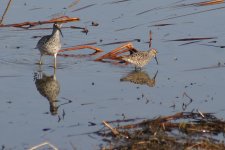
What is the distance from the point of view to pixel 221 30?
14461 mm

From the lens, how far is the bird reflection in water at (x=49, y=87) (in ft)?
34.1

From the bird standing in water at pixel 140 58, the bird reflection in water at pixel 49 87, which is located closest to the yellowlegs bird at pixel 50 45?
the bird reflection in water at pixel 49 87

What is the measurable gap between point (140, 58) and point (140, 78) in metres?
0.38

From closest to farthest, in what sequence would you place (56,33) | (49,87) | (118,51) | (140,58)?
(49,87) < (140,58) < (118,51) < (56,33)

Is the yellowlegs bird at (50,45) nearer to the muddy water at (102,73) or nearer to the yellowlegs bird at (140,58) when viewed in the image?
the muddy water at (102,73)

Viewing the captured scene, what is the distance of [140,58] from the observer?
12133 mm

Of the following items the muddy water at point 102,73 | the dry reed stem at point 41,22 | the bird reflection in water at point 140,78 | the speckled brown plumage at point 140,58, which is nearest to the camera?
the muddy water at point 102,73

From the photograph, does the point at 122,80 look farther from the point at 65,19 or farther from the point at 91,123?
the point at 65,19

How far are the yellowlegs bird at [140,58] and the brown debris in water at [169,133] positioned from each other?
116 inches

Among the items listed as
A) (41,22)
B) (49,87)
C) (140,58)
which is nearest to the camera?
(49,87)

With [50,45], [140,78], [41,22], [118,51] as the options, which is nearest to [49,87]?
[140,78]

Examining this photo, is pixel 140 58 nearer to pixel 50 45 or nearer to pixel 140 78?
pixel 140 78

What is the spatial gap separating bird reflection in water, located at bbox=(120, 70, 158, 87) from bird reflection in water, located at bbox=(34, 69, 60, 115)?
1030mm

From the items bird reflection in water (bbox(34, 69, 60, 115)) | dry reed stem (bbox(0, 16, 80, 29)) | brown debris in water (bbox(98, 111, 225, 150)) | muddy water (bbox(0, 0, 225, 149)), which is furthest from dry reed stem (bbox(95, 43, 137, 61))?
brown debris in water (bbox(98, 111, 225, 150))
